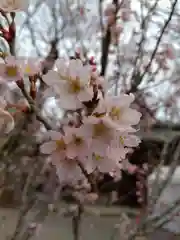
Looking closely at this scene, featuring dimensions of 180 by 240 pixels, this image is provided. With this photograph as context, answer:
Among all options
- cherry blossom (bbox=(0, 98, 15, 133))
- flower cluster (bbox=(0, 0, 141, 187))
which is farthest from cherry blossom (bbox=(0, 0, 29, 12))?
cherry blossom (bbox=(0, 98, 15, 133))

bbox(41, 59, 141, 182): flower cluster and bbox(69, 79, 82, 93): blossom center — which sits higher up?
bbox(69, 79, 82, 93): blossom center

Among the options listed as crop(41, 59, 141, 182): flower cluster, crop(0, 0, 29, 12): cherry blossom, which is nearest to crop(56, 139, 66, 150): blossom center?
crop(41, 59, 141, 182): flower cluster

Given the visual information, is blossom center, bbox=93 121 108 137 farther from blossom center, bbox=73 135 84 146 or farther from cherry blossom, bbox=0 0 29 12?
cherry blossom, bbox=0 0 29 12

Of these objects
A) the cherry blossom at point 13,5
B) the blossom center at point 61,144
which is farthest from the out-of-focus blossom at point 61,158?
the cherry blossom at point 13,5

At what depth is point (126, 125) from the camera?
13.7 inches

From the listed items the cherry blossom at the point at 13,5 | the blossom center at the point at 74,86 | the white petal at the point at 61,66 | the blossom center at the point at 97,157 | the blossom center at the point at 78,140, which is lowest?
the blossom center at the point at 97,157

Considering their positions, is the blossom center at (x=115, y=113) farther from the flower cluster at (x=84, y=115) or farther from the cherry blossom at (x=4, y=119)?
the cherry blossom at (x=4, y=119)

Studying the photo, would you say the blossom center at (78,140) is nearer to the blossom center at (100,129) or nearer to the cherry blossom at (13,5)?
the blossom center at (100,129)

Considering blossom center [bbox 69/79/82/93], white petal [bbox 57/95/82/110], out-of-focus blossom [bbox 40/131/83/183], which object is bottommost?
out-of-focus blossom [bbox 40/131/83/183]

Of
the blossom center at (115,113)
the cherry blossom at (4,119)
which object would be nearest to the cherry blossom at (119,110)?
the blossom center at (115,113)

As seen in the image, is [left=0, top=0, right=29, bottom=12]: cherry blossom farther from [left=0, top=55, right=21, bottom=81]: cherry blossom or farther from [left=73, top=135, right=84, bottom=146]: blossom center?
[left=73, top=135, right=84, bottom=146]: blossom center

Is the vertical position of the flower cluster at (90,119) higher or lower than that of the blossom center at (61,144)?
higher

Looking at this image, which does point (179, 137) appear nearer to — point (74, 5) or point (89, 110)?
point (74, 5)

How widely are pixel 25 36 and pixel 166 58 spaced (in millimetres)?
471
